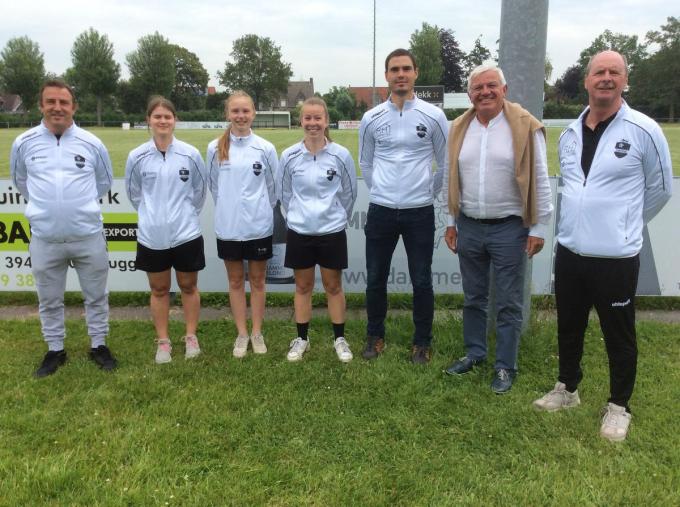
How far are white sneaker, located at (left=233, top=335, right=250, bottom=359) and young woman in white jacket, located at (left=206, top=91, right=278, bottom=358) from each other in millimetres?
650

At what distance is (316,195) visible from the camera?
4102 millimetres

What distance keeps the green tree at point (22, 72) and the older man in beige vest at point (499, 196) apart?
2692 inches

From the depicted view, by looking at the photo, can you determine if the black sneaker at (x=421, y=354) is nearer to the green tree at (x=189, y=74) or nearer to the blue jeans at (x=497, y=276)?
the blue jeans at (x=497, y=276)

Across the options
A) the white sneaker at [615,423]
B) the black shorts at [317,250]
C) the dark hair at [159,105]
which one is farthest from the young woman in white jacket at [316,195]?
the white sneaker at [615,423]

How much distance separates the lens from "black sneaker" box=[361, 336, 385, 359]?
4.35 metres

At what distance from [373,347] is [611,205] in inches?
83.0

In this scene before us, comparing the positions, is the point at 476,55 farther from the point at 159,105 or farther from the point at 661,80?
the point at 159,105

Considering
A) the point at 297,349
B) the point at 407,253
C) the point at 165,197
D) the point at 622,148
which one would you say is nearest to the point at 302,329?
the point at 297,349

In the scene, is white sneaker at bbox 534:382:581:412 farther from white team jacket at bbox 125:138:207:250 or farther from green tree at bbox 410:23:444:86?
green tree at bbox 410:23:444:86

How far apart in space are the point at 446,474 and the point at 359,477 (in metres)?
0.45

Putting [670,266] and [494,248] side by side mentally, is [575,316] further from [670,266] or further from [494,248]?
[670,266]

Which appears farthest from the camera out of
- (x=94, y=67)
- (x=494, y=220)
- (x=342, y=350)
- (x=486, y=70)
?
(x=94, y=67)

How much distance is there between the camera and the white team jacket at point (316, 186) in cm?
407

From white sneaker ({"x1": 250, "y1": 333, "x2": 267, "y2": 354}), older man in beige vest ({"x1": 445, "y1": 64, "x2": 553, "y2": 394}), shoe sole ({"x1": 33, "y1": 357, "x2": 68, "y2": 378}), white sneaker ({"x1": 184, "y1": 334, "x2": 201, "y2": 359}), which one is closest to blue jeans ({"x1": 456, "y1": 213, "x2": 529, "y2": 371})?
older man in beige vest ({"x1": 445, "y1": 64, "x2": 553, "y2": 394})
